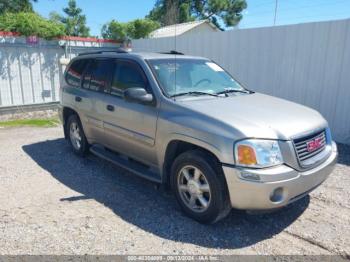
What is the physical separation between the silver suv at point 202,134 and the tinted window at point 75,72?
1.30 ft

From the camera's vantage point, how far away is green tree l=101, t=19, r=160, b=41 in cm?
1253

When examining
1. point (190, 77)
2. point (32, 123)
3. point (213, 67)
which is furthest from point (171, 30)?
point (190, 77)

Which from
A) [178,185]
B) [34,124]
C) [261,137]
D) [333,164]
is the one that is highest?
[261,137]

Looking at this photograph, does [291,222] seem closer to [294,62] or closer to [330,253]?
[330,253]

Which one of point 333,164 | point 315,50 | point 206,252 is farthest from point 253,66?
point 206,252

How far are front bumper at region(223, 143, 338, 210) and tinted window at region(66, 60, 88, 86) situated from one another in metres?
3.52

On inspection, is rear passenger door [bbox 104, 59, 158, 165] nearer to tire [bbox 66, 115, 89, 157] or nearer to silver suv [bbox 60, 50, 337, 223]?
silver suv [bbox 60, 50, 337, 223]

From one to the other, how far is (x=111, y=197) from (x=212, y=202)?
60.8 inches

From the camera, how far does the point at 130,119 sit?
421cm

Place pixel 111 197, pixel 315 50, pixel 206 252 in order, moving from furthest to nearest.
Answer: pixel 315 50, pixel 111 197, pixel 206 252

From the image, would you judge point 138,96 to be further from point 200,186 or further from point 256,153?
point 256,153

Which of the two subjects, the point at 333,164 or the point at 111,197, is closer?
the point at 333,164

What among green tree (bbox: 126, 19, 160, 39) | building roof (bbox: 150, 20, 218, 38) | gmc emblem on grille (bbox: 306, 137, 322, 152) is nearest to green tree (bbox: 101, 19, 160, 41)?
green tree (bbox: 126, 19, 160, 39)

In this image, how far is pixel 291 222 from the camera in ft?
11.9
